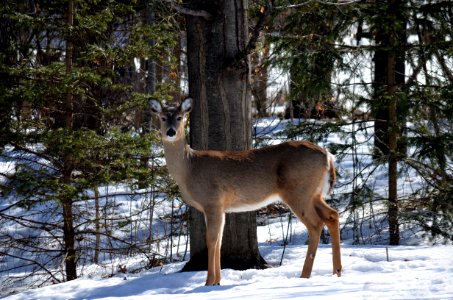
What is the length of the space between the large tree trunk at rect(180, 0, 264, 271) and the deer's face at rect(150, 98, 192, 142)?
0.34 metres

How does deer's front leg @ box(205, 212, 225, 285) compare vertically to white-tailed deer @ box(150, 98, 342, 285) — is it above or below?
below

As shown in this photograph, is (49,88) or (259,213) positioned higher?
(49,88)

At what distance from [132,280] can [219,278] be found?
1005 millimetres

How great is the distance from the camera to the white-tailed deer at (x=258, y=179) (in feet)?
21.9

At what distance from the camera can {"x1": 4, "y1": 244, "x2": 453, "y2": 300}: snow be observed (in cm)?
473

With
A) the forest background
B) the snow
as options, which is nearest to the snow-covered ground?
the snow

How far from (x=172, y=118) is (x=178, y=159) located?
445mm

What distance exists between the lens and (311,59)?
9.24 m

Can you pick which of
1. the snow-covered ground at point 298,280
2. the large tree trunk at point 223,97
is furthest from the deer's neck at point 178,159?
the snow-covered ground at point 298,280

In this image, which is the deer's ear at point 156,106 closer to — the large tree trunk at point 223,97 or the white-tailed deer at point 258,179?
the white-tailed deer at point 258,179

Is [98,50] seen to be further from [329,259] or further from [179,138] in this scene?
[329,259]

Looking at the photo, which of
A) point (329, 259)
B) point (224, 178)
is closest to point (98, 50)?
point (224, 178)

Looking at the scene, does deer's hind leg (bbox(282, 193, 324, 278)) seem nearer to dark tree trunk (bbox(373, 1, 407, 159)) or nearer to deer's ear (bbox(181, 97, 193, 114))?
deer's ear (bbox(181, 97, 193, 114))

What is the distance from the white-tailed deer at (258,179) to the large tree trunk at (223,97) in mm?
385
